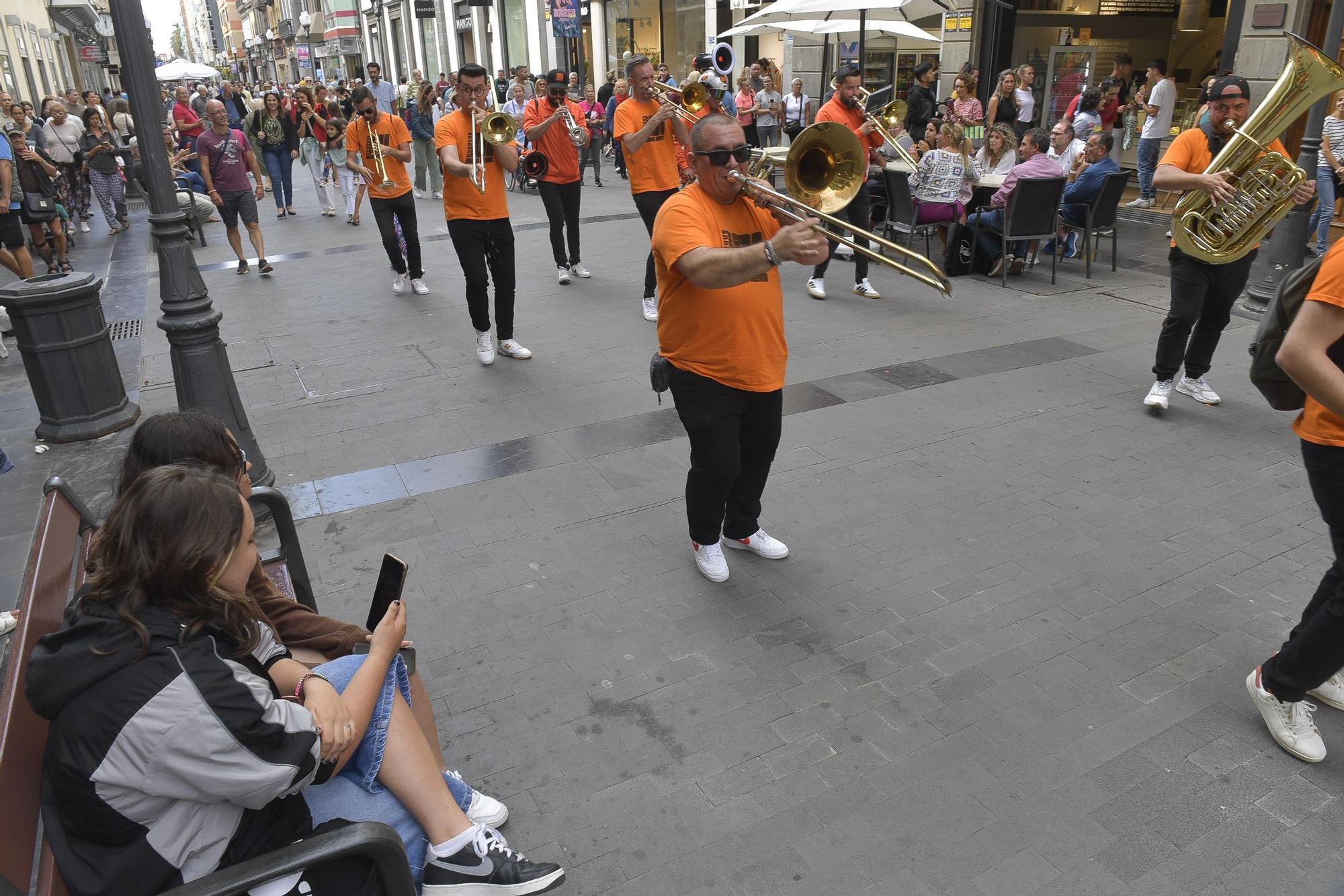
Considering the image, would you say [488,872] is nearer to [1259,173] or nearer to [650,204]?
[1259,173]

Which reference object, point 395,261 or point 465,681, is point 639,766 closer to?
point 465,681

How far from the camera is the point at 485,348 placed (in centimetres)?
707

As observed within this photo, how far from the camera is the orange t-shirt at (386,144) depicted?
8.77m

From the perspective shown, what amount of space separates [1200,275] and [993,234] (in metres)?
4.08

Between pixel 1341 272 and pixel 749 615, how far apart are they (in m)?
2.33

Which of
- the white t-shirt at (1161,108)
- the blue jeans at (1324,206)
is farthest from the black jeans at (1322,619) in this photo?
the white t-shirt at (1161,108)

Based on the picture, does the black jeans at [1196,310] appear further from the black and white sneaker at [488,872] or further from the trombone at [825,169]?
the black and white sneaker at [488,872]

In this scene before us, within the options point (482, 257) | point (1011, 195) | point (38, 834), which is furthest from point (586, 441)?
point (1011, 195)

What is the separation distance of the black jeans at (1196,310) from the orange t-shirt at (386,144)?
21.3 ft

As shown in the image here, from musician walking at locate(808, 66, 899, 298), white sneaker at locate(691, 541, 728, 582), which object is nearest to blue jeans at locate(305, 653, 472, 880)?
white sneaker at locate(691, 541, 728, 582)

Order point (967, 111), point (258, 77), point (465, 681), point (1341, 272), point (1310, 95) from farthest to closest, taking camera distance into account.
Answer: point (258, 77) < point (967, 111) < point (1310, 95) < point (465, 681) < point (1341, 272)

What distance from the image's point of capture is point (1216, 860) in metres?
2.64

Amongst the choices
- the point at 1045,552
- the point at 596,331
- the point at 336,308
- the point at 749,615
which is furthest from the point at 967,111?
the point at 749,615

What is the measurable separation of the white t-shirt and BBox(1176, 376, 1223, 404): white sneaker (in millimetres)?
8295
